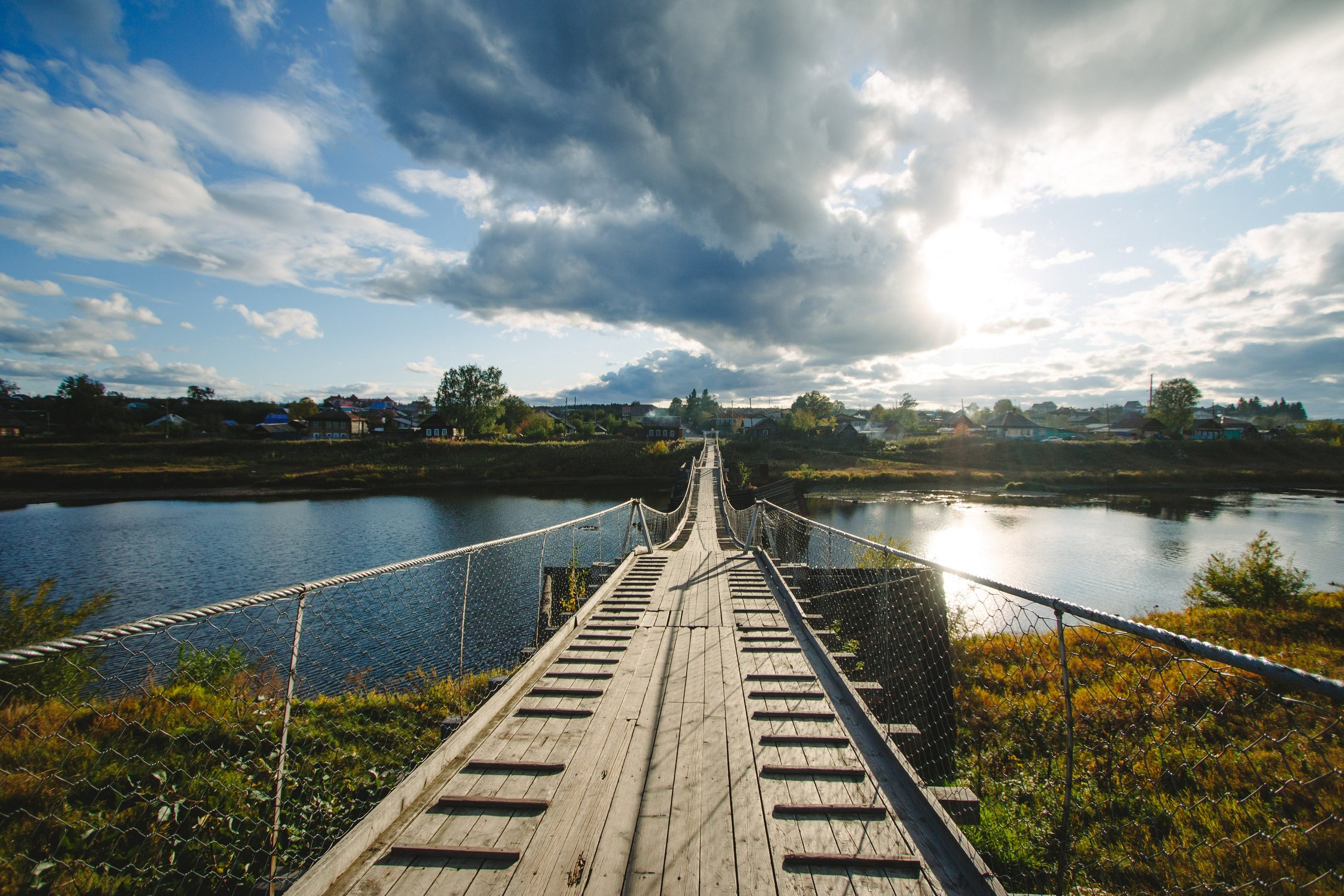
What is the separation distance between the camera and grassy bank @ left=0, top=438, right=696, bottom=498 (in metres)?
37.7

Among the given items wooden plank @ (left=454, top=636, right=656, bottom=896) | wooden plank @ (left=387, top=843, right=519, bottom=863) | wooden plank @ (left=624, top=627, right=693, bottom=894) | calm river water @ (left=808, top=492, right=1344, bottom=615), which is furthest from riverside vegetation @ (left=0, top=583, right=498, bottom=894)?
calm river water @ (left=808, top=492, right=1344, bottom=615)

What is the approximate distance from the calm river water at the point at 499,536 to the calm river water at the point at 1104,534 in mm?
99

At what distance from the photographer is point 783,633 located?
5.41m

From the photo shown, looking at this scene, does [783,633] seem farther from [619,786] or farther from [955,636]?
[955,636]

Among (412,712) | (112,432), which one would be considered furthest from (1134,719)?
(112,432)

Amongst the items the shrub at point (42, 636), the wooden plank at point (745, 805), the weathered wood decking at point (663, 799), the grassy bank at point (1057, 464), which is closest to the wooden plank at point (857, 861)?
the weathered wood decking at point (663, 799)

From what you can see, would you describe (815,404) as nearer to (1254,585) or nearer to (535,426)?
(535,426)

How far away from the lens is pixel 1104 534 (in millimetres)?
23859

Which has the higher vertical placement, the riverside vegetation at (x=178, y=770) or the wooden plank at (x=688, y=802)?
the wooden plank at (x=688, y=802)

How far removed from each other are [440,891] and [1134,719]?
24.4 ft

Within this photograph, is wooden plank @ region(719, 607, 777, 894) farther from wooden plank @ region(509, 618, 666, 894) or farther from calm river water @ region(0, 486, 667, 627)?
calm river water @ region(0, 486, 667, 627)

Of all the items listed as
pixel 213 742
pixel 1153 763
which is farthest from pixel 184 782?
pixel 1153 763

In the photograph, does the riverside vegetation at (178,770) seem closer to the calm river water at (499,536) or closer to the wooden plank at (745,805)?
the wooden plank at (745,805)

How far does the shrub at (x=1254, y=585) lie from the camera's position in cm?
1196
